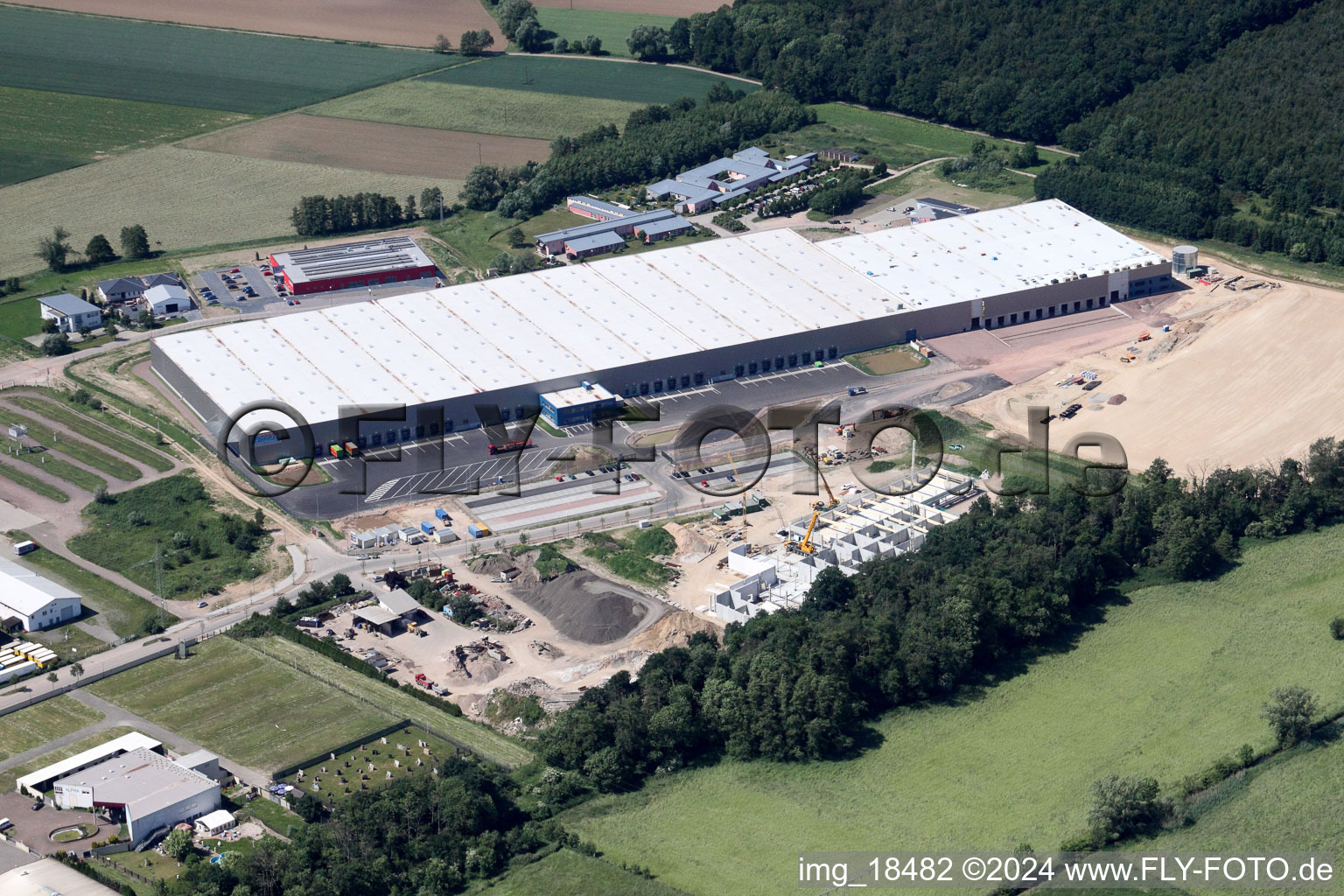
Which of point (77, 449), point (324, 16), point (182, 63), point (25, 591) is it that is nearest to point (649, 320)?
point (77, 449)

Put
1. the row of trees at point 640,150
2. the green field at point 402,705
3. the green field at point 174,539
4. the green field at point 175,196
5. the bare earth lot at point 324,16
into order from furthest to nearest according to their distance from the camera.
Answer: the bare earth lot at point 324,16 < the row of trees at point 640,150 < the green field at point 175,196 < the green field at point 174,539 < the green field at point 402,705

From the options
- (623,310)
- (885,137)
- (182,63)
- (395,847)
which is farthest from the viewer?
(182,63)

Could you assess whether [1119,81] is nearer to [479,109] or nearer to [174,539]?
[479,109]

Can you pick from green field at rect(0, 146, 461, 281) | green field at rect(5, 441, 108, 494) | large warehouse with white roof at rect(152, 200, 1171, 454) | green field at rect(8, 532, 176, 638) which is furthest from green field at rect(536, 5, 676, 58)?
green field at rect(8, 532, 176, 638)

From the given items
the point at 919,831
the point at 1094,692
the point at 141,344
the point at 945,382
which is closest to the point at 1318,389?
the point at 945,382

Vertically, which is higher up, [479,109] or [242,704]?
[479,109]

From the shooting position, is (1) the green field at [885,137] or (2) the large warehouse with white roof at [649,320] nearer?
(2) the large warehouse with white roof at [649,320]

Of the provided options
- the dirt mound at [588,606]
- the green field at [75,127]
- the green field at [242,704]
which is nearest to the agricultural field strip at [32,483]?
the green field at [242,704]

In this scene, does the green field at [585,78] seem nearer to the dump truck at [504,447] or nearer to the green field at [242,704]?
the dump truck at [504,447]
